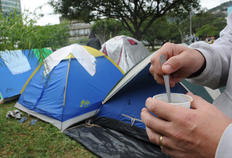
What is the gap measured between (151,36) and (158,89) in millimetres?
28207

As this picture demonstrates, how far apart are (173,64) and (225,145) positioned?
40cm

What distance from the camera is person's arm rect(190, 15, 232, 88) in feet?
2.97

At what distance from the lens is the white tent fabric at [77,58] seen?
299 cm

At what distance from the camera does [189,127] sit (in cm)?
48

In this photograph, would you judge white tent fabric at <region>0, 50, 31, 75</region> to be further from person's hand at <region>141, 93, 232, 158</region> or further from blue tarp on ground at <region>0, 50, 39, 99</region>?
person's hand at <region>141, 93, 232, 158</region>

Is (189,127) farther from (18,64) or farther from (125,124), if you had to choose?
(18,64)

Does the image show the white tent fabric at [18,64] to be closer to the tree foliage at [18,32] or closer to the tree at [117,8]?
the tree foliage at [18,32]

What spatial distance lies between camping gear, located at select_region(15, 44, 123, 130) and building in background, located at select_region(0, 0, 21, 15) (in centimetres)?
125

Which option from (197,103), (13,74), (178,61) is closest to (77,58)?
(13,74)

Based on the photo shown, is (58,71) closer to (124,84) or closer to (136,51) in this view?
(124,84)

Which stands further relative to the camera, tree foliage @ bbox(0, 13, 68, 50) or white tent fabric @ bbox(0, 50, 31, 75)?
white tent fabric @ bbox(0, 50, 31, 75)

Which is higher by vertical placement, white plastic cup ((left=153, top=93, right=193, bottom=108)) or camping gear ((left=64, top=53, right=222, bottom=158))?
white plastic cup ((left=153, top=93, right=193, bottom=108))

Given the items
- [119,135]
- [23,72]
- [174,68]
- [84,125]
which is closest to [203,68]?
[174,68]

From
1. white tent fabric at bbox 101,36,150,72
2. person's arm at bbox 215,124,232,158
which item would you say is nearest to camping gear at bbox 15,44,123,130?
white tent fabric at bbox 101,36,150,72
